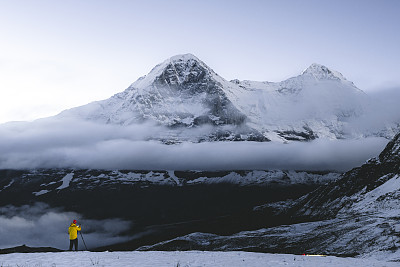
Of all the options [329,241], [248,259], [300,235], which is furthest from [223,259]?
[300,235]

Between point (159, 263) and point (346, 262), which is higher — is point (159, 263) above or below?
above

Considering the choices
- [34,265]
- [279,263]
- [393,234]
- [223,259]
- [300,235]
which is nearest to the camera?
[34,265]

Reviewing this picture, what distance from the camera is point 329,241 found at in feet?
461

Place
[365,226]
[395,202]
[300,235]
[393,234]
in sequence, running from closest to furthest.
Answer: [393,234] < [365,226] < [300,235] < [395,202]

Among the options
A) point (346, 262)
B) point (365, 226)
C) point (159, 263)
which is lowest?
point (365, 226)

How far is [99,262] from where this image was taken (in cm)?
2506

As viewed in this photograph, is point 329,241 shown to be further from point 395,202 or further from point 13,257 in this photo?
point 13,257

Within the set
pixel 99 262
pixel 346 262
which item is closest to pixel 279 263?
pixel 346 262

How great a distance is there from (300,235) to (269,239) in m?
14.7

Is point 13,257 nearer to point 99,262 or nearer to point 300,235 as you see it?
point 99,262

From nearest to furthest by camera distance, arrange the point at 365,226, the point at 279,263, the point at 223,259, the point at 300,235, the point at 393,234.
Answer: the point at 279,263, the point at 223,259, the point at 393,234, the point at 365,226, the point at 300,235

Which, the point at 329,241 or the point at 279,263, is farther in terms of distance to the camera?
the point at 329,241

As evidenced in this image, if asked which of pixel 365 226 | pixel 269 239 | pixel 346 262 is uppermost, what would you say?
pixel 346 262

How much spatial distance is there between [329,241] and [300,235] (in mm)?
35221
